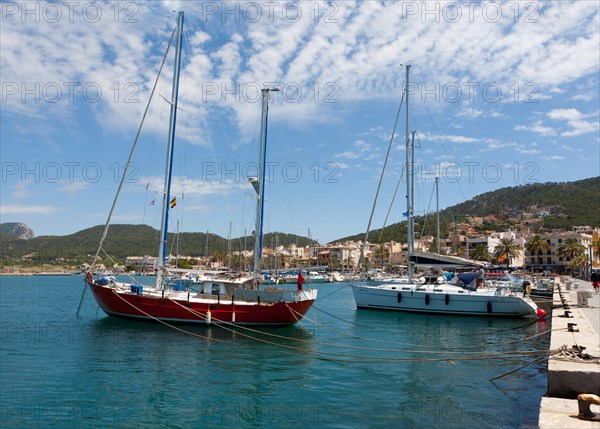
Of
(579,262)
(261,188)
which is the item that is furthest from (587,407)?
(579,262)

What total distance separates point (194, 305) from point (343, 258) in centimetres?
13805

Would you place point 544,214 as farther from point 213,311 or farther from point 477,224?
point 213,311

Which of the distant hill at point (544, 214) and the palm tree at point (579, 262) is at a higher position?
the distant hill at point (544, 214)

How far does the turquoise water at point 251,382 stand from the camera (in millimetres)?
11250

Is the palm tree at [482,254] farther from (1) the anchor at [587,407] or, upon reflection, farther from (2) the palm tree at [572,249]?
(1) the anchor at [587,407]

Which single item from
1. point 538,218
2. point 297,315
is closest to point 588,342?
point 297,315

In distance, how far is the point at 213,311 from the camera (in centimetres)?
2475

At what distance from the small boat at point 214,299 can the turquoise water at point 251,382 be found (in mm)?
1003

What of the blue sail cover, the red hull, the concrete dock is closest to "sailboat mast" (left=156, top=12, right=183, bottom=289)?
the red hull

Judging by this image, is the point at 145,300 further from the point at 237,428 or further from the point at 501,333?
the point at 501,333

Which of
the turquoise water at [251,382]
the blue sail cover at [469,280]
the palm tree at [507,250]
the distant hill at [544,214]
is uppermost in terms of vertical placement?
the distant hill at [544,214]

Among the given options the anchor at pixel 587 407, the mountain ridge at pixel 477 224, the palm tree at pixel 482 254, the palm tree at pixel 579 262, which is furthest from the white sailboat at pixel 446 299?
the mountain ridge at pixel 477 224

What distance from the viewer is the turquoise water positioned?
11.2 metres

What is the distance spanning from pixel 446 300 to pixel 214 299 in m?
15.8
